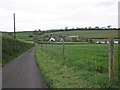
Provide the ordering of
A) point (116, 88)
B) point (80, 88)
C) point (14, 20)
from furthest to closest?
point (14, 20), point (80, 88), point (116, 88)

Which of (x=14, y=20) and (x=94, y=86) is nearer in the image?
(x=94, y=86)

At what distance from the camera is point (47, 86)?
12758 millimetres

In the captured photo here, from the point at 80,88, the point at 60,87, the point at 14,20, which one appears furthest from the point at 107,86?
the point at 14,20

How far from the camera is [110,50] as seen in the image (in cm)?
1084

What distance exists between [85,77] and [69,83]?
863mm

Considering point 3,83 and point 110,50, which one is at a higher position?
point 110,50

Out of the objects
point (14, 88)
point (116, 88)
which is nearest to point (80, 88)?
point (116, 88)

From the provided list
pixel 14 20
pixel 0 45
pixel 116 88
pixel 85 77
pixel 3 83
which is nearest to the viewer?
pixel 116 88

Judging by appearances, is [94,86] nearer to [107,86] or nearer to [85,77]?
[107,86]

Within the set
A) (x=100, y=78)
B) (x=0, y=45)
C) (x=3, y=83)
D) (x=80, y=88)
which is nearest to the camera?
(x=80, y=88)

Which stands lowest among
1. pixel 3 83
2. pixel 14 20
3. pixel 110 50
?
pixel 3 83

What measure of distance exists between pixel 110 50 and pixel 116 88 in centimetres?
162

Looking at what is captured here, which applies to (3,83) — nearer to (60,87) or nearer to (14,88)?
(14,88)

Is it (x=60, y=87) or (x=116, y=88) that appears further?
(x=60, y=87)
